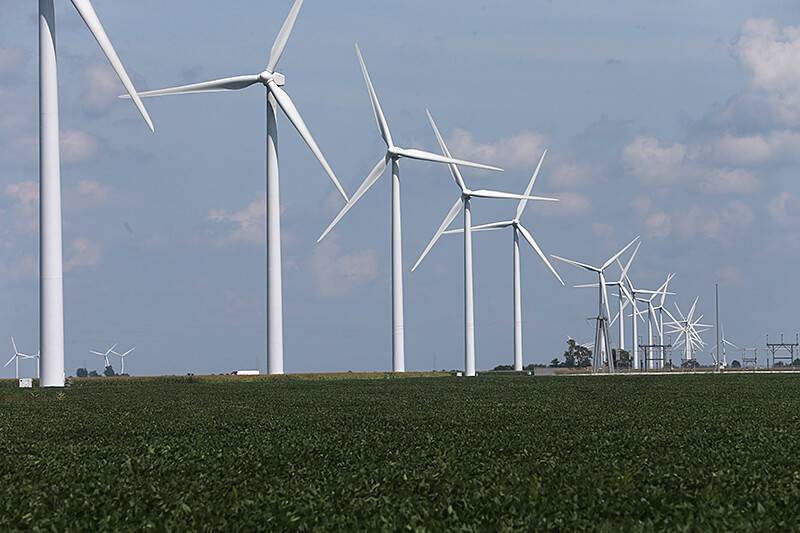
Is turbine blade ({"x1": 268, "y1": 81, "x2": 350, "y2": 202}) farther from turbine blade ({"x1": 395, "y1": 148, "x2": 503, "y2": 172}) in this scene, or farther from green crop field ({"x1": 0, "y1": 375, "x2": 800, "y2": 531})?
green crop field ({"x1": 0, "y1": 375, "x2": 800, "y2": 531})

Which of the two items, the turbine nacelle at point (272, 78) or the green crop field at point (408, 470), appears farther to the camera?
the turbine nacelle at point (272, 78)

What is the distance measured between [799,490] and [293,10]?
7439 centimetres

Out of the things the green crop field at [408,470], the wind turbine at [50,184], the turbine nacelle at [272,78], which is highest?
the turbine nacelle at [272,78]

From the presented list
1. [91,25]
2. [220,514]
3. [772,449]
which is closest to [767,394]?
[772,449]

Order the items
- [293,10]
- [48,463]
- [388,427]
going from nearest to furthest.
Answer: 1. [48,463]
2. [388,427]
3. [293,10]

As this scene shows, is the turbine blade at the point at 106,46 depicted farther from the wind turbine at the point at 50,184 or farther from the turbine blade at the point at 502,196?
the turbine blade at the point at 502,196

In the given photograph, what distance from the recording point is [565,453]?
27.0 metres

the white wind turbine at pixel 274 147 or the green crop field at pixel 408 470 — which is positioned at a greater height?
the white wind turbine at pixel 274 147

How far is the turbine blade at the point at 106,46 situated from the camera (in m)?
67.0

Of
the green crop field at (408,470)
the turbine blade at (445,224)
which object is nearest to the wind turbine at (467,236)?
the turbine blade at (445,224)

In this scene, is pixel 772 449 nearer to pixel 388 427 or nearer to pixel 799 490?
pixel 799 490

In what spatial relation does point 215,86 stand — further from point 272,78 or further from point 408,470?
point 408,470

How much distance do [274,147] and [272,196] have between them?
4003 mm

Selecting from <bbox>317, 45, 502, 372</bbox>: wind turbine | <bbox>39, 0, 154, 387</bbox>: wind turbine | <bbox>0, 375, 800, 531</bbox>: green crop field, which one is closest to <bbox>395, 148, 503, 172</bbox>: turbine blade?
<bbox>317, 45, 502, 372</bbox>: wind turbine
